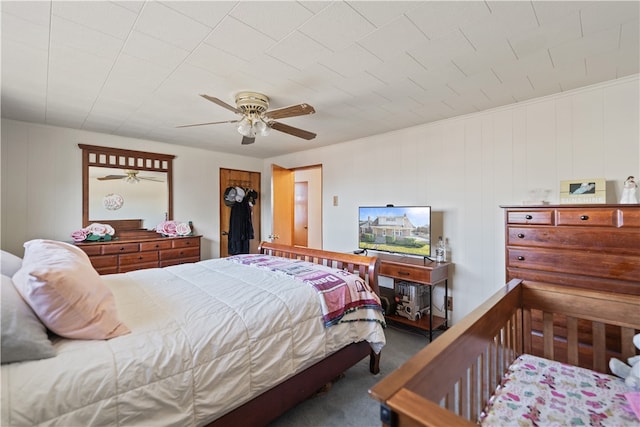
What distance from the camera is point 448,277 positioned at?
3.20 m

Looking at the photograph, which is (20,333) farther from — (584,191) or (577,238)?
(584,191)

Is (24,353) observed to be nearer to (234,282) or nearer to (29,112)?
(234,282)

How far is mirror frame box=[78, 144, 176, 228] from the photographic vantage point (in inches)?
142

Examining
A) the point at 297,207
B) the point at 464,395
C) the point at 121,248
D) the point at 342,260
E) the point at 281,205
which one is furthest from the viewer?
the point at 297,207

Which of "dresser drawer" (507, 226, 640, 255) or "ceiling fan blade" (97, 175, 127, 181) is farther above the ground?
"ceiling fan blade" (97, 175, 127, 181)

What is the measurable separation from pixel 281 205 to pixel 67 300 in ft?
11.6

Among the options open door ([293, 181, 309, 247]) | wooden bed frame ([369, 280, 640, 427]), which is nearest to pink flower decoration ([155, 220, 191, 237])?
open door ([293, 181, 309, 247])

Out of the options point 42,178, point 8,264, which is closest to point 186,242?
point 42,178

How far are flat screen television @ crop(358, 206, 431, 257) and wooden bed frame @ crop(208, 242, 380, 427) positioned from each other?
3.36ft

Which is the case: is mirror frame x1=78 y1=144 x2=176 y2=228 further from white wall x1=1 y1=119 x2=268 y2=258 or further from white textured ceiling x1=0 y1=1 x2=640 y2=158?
white textured ceiling x1=0 y1=1 x2=640 y2=158

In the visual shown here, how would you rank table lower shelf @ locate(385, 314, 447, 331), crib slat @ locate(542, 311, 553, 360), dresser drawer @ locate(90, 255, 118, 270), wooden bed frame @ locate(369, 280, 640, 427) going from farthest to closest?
1. dresser drawer @ locate(90, 255, 118, 270)
2. table lower shelf @ locate(385, 314, 447, 331)
3. crib slat @ locate(542, 311, 553, 360)
4. wooden bed frame @ locate(369, 280, 640, 427)

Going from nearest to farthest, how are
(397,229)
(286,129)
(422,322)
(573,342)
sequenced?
(573,342) < (286,129) < (422,322) < (397,229)

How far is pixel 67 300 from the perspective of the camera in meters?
1.13

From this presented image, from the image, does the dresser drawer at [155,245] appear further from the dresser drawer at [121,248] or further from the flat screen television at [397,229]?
the flat screen television at [397,229]
